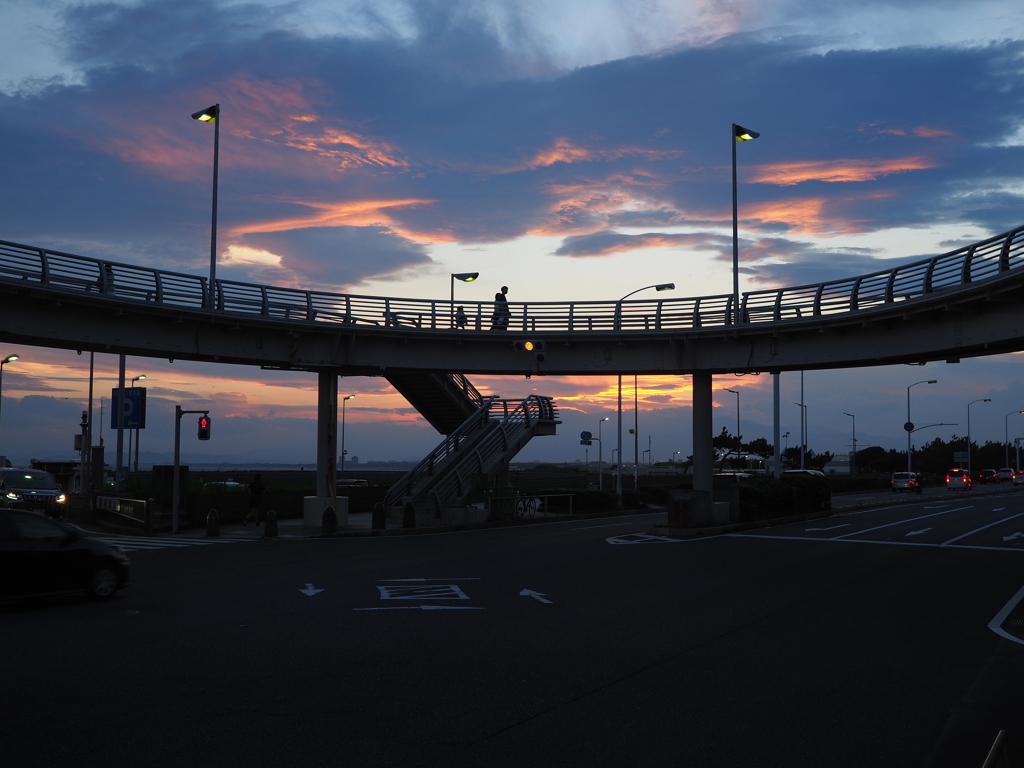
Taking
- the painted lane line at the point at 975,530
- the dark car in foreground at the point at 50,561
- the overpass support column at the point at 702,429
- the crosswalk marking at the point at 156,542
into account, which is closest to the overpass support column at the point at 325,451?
the crosswalk marking at the point at 156,542

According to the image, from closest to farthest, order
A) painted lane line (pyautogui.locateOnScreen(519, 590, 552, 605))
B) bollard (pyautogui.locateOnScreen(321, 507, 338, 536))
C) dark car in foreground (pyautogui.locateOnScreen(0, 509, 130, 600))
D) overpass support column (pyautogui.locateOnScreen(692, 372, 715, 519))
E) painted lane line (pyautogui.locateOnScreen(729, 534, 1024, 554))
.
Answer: dark car in foreground (pyautogui.locateOnScreen(0, 509, 130, 600))
painted lane line (pyautogui.locateOnScreen(519, 590, 552, 605))
painted lane line (pyautogui.locateOnScreen(729, 534, 1024, 554))
bollard (pyautogui.locateOnScreen(321, 507, 338, 536))
overpass support column (pyautogui.locateOnScreen(692, 372, 715, 519))

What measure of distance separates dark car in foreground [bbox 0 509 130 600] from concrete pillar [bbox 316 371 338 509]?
1730cm

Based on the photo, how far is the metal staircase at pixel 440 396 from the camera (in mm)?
36219

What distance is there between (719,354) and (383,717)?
25.2 metres

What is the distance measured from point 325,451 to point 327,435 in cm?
62

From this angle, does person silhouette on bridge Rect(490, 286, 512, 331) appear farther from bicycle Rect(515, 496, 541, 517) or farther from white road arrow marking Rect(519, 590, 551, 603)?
white road arrow marking Rect(519, 590, 551, 603)

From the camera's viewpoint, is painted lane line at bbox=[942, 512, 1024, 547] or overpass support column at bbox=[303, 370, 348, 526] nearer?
painted lane line at bbox=[942, 512, 1024, 547]

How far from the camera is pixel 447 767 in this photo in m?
6.14

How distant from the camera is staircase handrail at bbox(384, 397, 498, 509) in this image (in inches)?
1344

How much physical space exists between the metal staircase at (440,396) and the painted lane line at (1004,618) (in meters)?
23.2

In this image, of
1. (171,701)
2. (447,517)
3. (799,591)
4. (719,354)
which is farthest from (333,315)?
(171,701)

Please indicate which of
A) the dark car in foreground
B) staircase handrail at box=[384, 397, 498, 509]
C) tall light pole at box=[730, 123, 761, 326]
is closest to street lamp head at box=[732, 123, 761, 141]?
tall light pole at box=[730, 123, 761, 326]

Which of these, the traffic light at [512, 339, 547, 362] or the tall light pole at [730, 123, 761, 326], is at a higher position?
the tall light pole at [730, 123, 761, 326]

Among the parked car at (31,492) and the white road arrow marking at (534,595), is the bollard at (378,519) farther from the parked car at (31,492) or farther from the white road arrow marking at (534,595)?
the white road arrow marking at (534,595)
